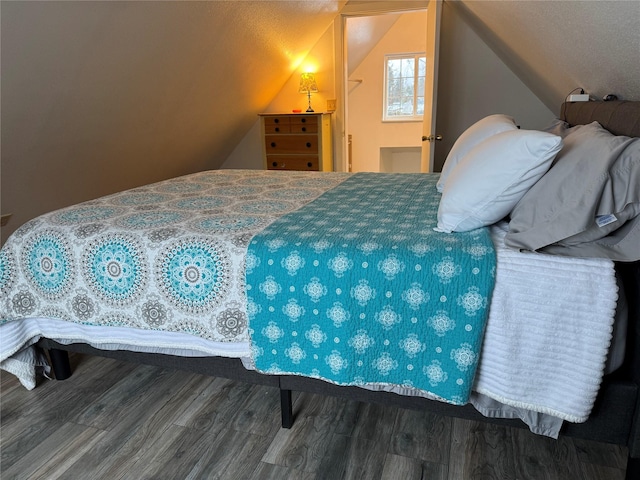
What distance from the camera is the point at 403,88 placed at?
19.8 feet

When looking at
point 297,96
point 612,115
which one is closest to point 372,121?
point 297,96

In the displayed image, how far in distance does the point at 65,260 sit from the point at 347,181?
4.76ft

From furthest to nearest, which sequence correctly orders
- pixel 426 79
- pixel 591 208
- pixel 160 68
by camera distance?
pixel 426 79, pixel 160 68, pixel 591 208

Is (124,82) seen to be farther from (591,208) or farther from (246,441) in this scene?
(591,208)

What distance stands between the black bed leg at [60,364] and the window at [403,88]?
198 inches

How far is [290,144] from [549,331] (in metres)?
3.57

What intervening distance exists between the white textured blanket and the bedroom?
2.38 feet

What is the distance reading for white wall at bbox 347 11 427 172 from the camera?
5.88 meters

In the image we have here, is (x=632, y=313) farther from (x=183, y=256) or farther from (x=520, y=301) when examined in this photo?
(x=183, y=256)

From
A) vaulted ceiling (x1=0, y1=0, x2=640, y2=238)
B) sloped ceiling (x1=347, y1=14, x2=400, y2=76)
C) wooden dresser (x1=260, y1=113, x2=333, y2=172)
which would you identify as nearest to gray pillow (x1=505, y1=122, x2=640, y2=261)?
vaulted ceiling (x1=0, y1=0, x2=640, y2=238)

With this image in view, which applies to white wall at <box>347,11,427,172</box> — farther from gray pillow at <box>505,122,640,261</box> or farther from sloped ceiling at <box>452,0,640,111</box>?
gray pillow at <box>505,122,640,261</box>

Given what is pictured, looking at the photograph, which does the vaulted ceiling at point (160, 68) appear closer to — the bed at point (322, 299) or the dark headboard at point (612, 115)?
the dark headboard at point (612, 115)

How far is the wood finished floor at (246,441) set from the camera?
1.43 metres

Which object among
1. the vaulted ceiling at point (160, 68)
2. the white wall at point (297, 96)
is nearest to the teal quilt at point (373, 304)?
the vaulted ceiling at point (160, 68)
